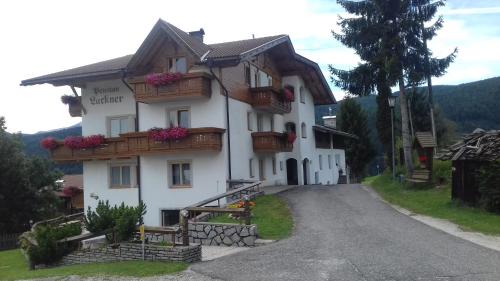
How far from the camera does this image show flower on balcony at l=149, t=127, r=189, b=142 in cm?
2459

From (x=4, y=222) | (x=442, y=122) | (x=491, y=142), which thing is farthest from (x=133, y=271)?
(x=442, y=122)

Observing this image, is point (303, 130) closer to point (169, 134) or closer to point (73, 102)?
point (169, 134)

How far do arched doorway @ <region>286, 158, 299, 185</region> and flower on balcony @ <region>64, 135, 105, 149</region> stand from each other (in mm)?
14005

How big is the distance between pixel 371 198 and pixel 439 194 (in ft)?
9.95

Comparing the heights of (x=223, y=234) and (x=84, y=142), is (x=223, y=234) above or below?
below

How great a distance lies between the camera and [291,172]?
3638cm

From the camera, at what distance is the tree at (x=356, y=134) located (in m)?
60.1

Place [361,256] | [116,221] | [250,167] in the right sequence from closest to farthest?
[361,256]
[116,221]
[250,167]

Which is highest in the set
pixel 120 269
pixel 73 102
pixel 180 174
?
pixel 73 102

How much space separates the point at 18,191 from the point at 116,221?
2691 centimetres

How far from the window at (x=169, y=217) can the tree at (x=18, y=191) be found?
1492 centimetres

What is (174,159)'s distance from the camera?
26.8 metres

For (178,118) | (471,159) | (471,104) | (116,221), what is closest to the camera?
(116,221)

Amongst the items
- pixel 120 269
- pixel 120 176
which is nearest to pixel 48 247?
pixel 120 269
